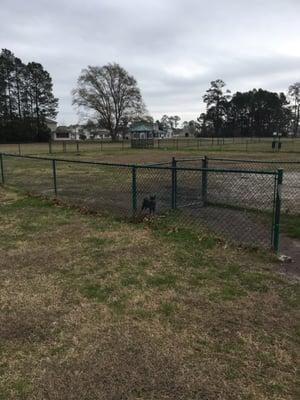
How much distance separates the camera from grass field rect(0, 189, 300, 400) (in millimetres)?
2422

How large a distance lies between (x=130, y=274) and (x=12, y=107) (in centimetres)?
7238

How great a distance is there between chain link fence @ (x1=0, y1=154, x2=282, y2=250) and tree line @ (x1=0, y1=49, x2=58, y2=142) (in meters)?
57.2

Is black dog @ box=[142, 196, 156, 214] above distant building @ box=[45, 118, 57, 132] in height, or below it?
below

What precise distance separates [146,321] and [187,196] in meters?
5.99

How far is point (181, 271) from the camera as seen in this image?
4312 mm

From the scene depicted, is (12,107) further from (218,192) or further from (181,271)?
(181,271)

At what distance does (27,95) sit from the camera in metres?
70.1

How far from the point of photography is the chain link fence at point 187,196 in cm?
586

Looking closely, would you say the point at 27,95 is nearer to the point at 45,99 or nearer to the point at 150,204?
the point at 45,99

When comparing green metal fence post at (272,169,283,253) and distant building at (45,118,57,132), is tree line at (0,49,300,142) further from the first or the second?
green metal fence post at (272,169,283,253)

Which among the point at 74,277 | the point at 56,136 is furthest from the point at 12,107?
the point at 74,277

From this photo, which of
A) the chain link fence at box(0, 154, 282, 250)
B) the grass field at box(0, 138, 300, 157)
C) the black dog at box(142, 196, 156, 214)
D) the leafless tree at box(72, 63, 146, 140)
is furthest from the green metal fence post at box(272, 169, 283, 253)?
the leafless tree at box(72, 63, 146, 140)

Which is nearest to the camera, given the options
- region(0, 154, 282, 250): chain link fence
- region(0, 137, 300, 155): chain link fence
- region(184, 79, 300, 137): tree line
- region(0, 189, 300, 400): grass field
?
region(0, 189, 300, 400): grass field

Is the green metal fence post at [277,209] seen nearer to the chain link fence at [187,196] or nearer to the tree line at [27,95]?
the chain link fence at [187,196]
